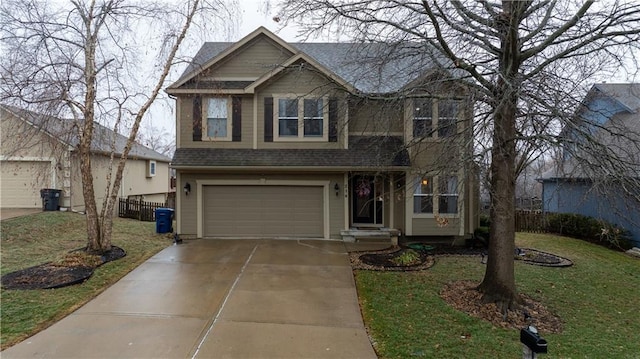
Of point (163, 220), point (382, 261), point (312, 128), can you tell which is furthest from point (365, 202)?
point (163, 220)

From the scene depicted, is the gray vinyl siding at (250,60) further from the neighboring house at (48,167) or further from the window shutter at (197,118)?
the neighboring house at (48,167)

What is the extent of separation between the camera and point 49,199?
14531mm

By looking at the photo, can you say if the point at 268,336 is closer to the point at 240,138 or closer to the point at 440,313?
the point at 440,313

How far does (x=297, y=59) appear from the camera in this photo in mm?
11289

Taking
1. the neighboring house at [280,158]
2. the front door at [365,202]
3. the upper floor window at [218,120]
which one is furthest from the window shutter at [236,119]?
the front door at [365,202]

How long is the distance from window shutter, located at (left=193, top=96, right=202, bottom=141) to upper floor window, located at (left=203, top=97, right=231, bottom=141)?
0.76ft

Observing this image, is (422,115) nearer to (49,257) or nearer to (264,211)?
(264,211)

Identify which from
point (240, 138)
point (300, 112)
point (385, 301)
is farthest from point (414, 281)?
point (240, 138)

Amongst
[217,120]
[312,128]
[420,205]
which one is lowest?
[420,205]

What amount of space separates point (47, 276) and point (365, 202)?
30.0ft

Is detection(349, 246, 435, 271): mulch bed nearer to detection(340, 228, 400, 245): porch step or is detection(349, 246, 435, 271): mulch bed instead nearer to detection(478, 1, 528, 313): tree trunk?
detection(340, 228, 400, 245): porch step

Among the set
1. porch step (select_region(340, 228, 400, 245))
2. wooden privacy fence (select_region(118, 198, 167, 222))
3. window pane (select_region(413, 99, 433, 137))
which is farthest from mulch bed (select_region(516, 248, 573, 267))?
wooden privacy fence (select_region(118, 198, 167, 222))

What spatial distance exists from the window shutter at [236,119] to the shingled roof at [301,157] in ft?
1.63

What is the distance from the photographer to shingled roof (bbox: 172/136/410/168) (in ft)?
36.1
